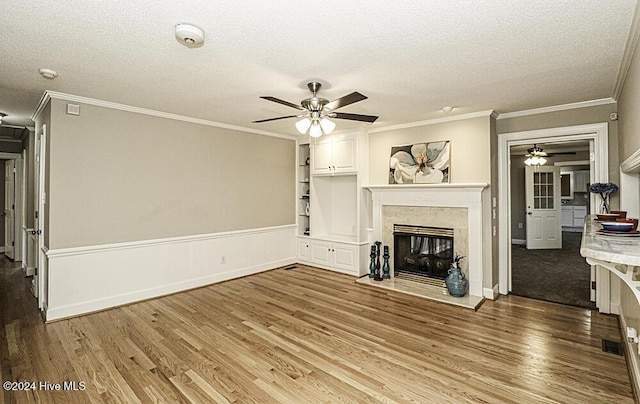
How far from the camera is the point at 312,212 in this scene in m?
6.12

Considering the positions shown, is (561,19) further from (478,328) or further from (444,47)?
(478,328)

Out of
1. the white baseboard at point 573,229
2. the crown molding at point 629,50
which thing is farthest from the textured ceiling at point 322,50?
the white baseboard at point 573,229

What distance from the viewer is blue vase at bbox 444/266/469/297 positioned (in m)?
4.19

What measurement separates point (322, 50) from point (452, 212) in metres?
3.06

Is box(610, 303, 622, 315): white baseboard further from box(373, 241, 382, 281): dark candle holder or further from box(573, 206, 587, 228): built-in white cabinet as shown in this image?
box(573, 206, 587, 228): built-in white cabinet

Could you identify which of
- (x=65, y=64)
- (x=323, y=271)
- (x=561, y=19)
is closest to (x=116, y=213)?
(x=65, y=64)

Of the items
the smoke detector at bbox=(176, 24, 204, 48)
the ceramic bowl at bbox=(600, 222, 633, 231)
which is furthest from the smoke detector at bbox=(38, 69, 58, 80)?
the ceramic bowl at bbox=(600, 222, 633, 231)

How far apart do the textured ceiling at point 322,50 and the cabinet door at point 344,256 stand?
100 inches

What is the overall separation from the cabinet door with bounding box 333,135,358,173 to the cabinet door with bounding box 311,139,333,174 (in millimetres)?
122

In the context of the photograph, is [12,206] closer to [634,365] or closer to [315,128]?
[315,128]

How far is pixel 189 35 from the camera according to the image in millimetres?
2131

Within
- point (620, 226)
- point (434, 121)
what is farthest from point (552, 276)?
point (620, 226)

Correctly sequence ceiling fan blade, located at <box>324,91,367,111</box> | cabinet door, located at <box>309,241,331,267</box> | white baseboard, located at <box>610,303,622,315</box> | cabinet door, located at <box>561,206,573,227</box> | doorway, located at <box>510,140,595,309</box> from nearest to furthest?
ceiling fan blade, located at <box>324,91,367,111</box>, white baseboard, located at <box>610,303,622,315</box>, doorway, located at <box>510,140,595,309</box>, cabinet door, located at <box>309,241,331,267</box>, cabinet door, located at <box>561,206,573,227</box>

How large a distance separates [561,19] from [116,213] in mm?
4724
